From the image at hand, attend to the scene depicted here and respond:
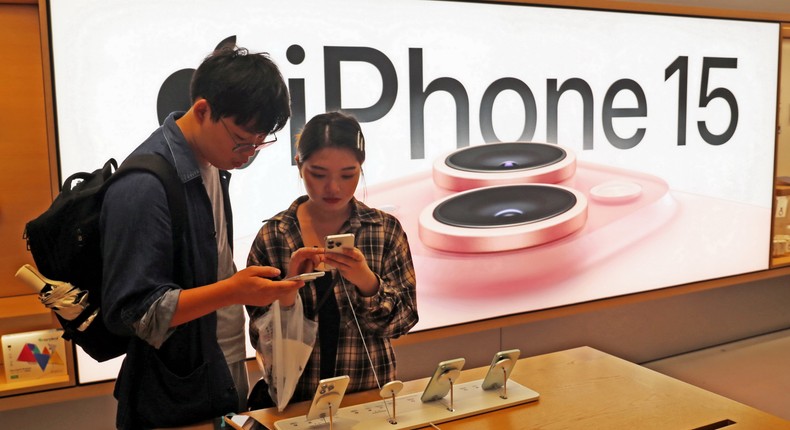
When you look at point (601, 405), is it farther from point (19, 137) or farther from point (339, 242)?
point (19, 137)

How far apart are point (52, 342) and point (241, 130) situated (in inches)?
53.5

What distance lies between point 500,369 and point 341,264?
0.52 meters

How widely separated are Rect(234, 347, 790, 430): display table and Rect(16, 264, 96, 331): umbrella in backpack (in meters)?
0.50

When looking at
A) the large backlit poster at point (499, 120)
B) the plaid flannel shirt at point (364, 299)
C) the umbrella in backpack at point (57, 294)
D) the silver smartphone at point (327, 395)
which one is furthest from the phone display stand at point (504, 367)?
the large backlit poster at point (499, 120)

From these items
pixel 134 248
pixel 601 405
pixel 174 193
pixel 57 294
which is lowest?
pixel 601 405

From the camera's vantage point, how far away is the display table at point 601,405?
68.3 inches

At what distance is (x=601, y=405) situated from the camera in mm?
1841

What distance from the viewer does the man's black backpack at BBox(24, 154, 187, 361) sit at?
1.56m

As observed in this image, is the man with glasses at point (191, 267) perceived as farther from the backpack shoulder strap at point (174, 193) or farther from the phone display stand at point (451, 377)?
the phone display stand at point (451, 377)

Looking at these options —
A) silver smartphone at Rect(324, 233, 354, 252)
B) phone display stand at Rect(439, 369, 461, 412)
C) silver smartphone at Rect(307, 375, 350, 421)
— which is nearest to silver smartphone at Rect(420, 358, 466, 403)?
phone display stand at Rect(439, 369, 461, 412)

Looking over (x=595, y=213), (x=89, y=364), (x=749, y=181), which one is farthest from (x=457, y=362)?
(x=749, y=181)

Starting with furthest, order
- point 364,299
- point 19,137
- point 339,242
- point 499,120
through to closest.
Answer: point 499,120 < point 19,137 < point 364,299 < point 339,242

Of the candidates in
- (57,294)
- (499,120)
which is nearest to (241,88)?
(57,294)

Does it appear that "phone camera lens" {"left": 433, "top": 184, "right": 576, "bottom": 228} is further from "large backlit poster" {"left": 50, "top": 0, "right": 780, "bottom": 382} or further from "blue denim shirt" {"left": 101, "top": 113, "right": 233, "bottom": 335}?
"blue denim shirt" {"left": 101, "top": 113, "right": 233, "bottom": 335}
